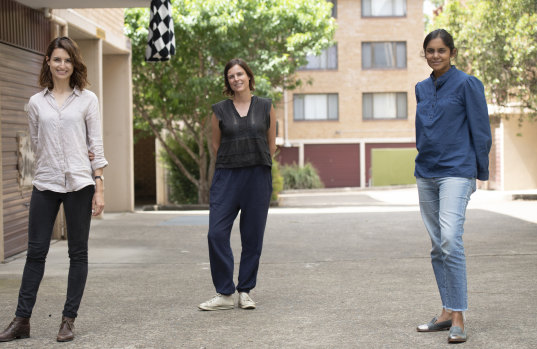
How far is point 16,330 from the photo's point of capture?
5055mm

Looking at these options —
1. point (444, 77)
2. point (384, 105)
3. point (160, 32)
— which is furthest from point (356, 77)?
point (444, 77)

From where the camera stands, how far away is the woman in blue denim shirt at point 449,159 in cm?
500

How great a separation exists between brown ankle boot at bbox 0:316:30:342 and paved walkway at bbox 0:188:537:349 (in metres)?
0.05

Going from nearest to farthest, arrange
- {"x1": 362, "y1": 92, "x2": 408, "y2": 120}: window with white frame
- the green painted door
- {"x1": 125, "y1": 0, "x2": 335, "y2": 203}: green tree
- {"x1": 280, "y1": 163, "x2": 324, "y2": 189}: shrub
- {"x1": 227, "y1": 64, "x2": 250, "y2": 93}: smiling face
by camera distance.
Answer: {"x1": 227, "y1": 64, "x2": 250, "y2": 93}: smiling face < {"x1": 125, "y1": 0, "x2": 335, "y2": 203}: green tree < {"x1": 280, "y1": 163, "x2": 324, "y2": 189}: shrub < the green painted door < {"x1": 362, "y1": 92, "x2": 408, "y2": 120}: window with white frame

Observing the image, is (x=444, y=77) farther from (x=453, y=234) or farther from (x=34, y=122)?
(x=34, y=122)

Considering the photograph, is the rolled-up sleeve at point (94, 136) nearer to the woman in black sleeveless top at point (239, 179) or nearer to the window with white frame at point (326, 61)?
the woman in black sleeveless top at point (239, 179)

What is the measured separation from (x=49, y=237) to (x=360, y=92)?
37.5 metres

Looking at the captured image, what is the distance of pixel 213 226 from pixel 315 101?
3626cm

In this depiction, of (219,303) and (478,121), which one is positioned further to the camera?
(219,303)

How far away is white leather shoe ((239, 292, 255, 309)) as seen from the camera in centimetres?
608

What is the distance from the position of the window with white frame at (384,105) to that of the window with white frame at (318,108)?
5.10 feet

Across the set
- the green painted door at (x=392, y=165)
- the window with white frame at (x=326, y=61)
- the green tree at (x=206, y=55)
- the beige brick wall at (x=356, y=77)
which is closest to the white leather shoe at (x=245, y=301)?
the green tree at (x=206, y=55)

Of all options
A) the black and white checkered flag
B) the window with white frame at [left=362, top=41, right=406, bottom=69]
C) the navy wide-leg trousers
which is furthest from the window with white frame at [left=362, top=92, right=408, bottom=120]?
the navy wide-leg trousers

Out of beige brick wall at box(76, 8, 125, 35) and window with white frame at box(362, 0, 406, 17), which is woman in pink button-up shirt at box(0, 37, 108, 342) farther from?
window with white frame at box(362, 0, 406, 17)
